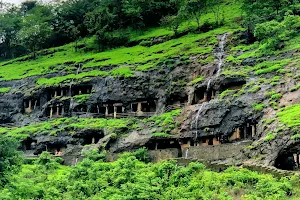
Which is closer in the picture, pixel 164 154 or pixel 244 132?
pixel 244 132

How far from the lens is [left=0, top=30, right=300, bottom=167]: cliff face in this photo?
5012cm

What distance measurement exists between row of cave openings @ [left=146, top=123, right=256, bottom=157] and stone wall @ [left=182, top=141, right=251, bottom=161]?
1.79 meters

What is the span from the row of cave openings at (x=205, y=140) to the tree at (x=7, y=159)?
62.7 feet

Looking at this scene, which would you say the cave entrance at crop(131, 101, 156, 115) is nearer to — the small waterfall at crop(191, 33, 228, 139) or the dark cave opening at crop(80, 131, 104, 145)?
the dark cave opening at crop(80, 131, 104, 145)

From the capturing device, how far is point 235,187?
119 ft

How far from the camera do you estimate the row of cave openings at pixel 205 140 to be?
50.5m

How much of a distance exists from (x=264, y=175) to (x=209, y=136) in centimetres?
1506

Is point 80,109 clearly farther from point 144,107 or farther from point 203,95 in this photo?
point 203,95

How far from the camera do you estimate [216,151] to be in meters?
47.9

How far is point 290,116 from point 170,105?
21115 mm

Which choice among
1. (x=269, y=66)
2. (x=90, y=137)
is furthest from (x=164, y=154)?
(x=269, y=66)

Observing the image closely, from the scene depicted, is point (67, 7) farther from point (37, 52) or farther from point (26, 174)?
point (26, 174)

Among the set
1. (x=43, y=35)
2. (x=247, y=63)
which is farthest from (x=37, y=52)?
(x=247, y=63)

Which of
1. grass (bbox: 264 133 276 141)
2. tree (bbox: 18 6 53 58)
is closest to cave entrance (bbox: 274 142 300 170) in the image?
grass (bbox: 264 133 276 141)
